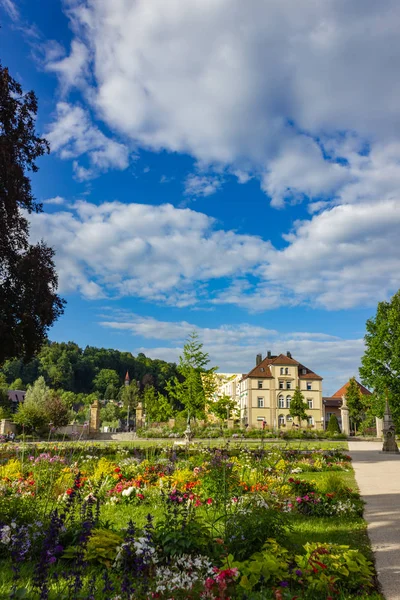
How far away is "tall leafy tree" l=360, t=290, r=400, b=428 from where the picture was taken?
30.9 m

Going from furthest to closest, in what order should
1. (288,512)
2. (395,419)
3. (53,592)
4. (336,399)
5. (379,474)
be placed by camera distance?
1. (336,399)
2. (395,419)
3. (379,474)
4. (288,512)
5. (53,592)

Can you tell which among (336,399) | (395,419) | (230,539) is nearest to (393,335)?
(395,419)

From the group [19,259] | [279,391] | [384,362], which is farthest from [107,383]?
[19,259]

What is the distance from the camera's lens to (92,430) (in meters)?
34.3

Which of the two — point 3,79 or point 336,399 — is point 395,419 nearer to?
point 3,79

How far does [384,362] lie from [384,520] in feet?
90.2

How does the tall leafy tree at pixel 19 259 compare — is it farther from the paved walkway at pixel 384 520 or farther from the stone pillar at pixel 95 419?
the stone pillar at pixel 95 419

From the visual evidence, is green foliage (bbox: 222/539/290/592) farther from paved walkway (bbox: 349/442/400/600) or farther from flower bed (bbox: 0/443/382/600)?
paved walkway (bbox: 349/442/400/600)

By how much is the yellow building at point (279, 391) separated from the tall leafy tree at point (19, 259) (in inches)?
1686

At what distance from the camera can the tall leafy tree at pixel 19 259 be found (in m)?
14.2

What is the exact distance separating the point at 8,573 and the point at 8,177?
12.1 meters

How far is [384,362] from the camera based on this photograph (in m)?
32.2

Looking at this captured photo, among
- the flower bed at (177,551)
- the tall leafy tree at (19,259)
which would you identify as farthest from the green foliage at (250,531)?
the tall leafy tree at (19,259)

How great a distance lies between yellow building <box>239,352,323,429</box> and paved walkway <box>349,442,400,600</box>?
1698 inches
